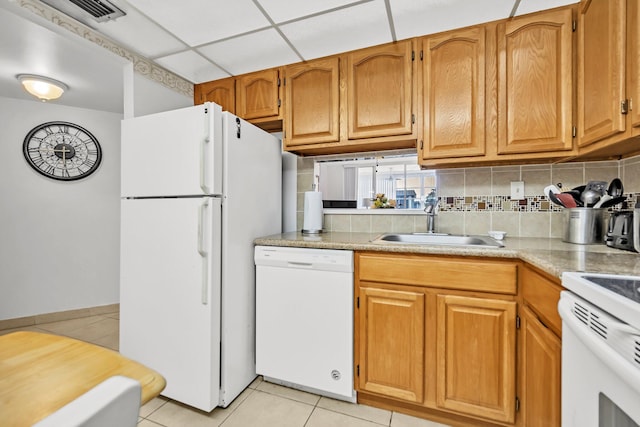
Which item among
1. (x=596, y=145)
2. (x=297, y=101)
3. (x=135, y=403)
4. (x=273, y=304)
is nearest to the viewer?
(x=135, y=403)

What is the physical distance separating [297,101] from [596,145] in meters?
1.68

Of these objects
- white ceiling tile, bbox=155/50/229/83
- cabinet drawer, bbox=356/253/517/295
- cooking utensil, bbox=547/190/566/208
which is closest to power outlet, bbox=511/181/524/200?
cooking utensil, bbox=547/190/566/208

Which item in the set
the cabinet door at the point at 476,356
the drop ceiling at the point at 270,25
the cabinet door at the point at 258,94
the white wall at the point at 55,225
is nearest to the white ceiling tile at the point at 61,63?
the drop ceiling at the point at 270,25

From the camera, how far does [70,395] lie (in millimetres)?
495

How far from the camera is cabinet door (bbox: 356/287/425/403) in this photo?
55.5 inches

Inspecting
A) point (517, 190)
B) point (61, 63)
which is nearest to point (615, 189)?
point (517, 190)

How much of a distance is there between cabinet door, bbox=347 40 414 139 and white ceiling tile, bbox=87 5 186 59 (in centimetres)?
118

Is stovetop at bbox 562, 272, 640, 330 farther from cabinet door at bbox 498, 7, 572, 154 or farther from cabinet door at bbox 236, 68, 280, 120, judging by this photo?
cabinet door at bbox 236, 68, 280, 120

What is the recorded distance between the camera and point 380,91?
1.79m

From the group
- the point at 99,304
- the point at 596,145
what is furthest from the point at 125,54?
the point at 596,145

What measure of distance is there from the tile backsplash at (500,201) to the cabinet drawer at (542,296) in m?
0.70

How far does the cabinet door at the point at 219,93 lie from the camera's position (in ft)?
7.26

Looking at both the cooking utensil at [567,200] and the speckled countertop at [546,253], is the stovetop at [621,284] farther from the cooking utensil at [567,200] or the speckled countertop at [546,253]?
the cooking utensil at [567,200]

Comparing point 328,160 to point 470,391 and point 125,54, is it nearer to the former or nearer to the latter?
point 125,54
